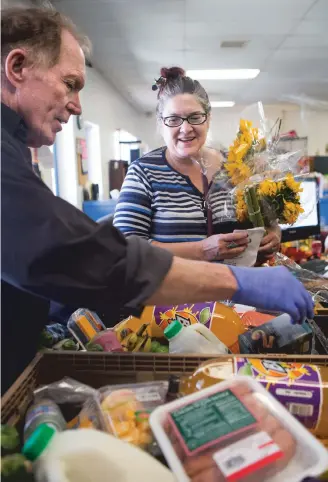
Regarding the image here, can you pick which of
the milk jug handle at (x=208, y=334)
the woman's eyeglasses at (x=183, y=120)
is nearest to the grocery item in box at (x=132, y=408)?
the milk jug handle at (x=208, y=334)

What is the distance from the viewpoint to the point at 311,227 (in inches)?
125

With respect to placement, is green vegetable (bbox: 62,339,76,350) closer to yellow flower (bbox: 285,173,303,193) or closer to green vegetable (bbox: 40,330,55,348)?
green vegetable (bbox: 40,330,55,348)

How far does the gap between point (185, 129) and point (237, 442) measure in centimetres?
125

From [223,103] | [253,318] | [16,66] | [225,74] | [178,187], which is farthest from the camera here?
[223,103]

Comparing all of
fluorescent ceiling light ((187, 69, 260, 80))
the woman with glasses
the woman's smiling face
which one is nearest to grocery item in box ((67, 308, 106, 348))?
the woman with glasses

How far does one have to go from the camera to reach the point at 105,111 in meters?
6.50

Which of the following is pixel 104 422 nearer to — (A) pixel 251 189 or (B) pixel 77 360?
(B) pixel 77 360

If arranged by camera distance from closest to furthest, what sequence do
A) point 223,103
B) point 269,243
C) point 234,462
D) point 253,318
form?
point 234,462 < point 253,318 < point 269,243 < point 223,103

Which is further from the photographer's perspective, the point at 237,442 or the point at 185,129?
the point at 185,129

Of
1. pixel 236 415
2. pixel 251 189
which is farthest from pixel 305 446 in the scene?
pixel 251 189

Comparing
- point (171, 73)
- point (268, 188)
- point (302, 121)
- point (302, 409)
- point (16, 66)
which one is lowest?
point (302, 409)

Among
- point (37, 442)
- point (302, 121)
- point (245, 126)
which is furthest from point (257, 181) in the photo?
point (302, 121)

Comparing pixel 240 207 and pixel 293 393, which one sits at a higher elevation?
pixel 240 207

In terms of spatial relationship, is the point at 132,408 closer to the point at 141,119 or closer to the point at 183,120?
the point at 183,120
